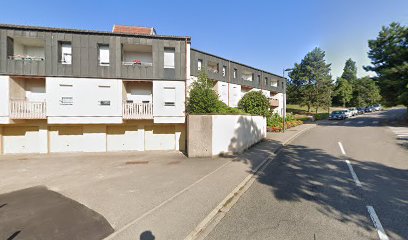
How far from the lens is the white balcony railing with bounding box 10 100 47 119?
12.9 meters

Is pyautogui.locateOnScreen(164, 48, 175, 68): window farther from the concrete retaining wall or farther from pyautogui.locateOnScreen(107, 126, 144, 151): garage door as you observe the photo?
the concrete retaining wall

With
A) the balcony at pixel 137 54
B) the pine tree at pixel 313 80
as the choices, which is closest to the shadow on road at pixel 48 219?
the balcony at pixel 137 54

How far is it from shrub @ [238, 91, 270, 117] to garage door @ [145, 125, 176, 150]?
23.1 feet

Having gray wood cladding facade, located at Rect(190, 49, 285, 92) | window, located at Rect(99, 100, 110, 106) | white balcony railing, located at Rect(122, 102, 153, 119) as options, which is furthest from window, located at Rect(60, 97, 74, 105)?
gray wood cladding facade, located at Rect(190, 49, 285, 92)

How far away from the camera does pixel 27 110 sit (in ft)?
43.0

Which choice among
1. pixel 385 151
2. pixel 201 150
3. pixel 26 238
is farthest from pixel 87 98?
pixel 385 151

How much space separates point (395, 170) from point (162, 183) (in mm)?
9091

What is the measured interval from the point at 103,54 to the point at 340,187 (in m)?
15.4

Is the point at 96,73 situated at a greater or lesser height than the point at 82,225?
greater

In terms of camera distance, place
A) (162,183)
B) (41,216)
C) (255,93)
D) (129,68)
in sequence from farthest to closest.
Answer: (255,93) < (129,68) < (162,183) < (41,216)

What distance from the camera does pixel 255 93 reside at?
18.1 meters

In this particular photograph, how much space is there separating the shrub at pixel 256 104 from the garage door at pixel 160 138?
705 centimetres

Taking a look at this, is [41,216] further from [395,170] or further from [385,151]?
[385,151]

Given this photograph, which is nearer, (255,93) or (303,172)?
(303,172)
